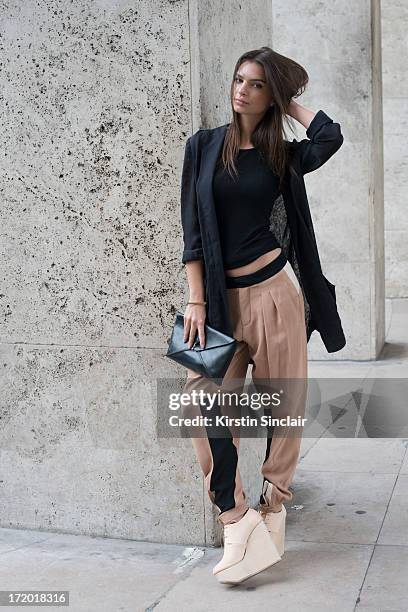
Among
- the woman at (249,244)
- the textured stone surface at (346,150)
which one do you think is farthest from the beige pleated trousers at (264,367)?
the textured stone surface at (346,150)

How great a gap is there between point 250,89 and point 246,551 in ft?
5.79

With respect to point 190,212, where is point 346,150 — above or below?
above

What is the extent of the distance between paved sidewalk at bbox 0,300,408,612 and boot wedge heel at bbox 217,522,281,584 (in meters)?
0.06

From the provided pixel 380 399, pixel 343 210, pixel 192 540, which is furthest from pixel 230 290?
pixel 343 210

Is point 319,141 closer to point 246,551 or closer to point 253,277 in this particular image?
point 253,277

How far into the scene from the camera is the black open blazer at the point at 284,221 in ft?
11.9

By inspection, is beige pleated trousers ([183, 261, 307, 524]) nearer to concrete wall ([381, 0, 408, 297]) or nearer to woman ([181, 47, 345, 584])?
woman ([181, 47, 345, 584])

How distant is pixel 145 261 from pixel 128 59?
2.88 feet

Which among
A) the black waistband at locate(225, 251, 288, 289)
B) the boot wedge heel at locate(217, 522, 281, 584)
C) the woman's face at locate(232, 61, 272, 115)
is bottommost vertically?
the boot wedge heel at locate(217, 522, 281, 584)

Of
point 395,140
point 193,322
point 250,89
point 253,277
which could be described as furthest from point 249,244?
point 395,140

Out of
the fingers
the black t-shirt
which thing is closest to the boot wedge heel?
the fingers

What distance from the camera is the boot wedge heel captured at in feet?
12.0

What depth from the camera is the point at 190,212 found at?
368 centimetres

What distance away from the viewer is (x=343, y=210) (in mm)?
8477
